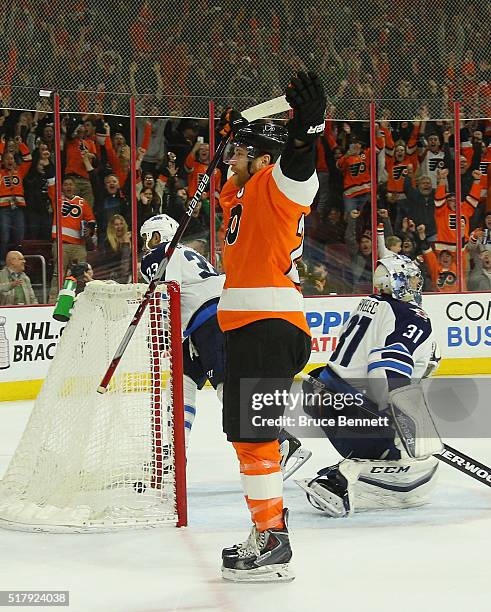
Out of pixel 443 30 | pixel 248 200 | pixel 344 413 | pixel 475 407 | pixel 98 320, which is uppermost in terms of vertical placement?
pixel 443 30

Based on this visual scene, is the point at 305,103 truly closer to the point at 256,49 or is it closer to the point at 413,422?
the point at 413,422

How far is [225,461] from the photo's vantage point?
525 cm

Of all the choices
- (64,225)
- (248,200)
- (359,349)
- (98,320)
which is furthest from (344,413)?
(64,225)

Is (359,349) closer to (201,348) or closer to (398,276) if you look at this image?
(398,276)

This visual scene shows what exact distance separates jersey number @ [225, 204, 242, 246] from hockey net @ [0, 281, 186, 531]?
0.78 m

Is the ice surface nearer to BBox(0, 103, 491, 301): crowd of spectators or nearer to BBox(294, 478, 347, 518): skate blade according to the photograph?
BBox(294, 478, 347, 518): skate blade

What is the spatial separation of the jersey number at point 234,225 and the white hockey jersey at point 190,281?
128 cm

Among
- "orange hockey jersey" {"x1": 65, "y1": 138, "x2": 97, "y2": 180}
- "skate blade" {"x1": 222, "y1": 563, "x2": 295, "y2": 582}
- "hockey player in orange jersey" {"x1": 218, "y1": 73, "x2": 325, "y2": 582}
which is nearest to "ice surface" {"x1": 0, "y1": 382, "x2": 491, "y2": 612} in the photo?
"skate blade" {"x1": 222, "y1": 563, "x2": 295, "y2": 582}

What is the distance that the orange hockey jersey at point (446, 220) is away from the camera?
9211mm

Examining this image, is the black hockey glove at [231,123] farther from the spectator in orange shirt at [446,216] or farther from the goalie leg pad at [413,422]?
the spectator in orange shirt at [446,216]

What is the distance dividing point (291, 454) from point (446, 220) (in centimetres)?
497

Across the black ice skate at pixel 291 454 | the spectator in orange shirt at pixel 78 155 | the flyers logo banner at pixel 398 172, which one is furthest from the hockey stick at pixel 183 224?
the flyers logo banner at pixel 398 172

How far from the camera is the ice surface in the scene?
9.57 feet

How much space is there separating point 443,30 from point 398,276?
7673 mm
